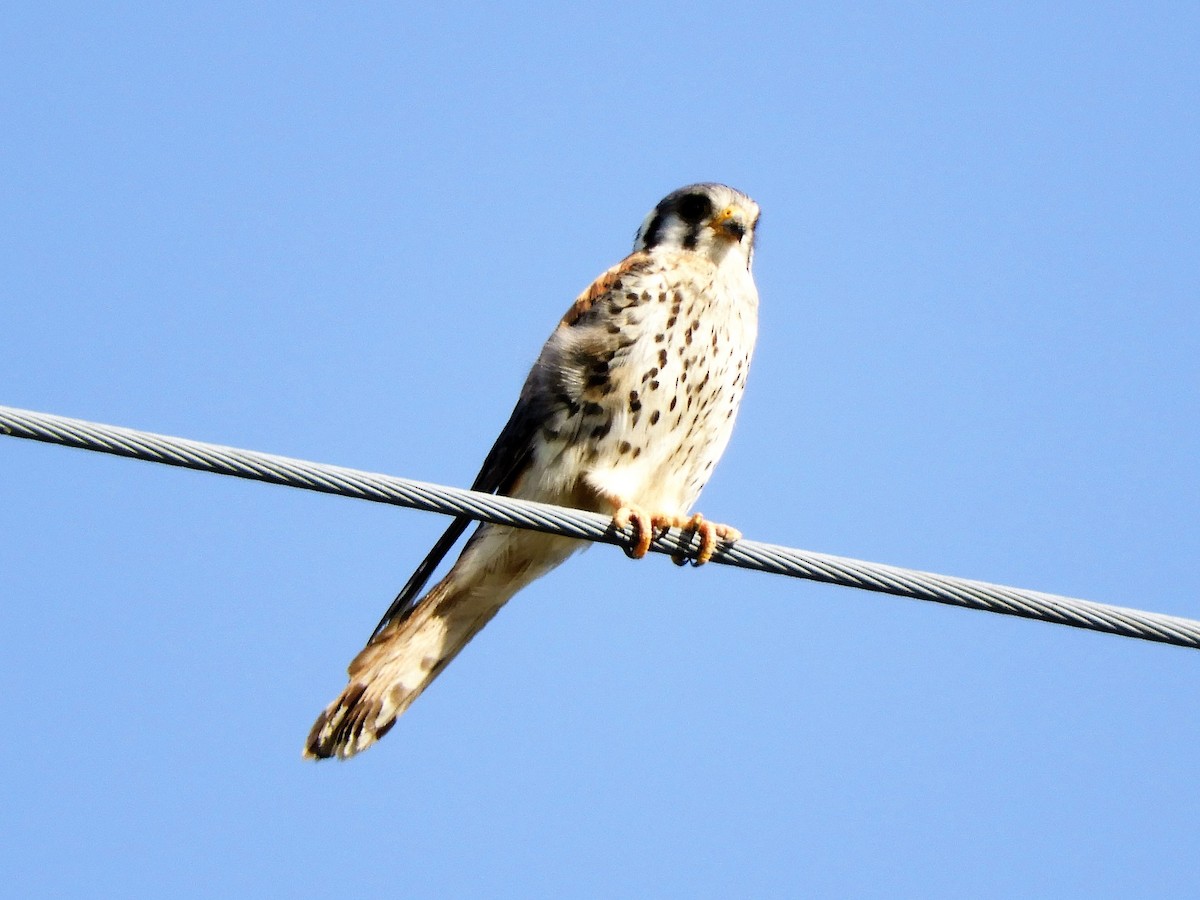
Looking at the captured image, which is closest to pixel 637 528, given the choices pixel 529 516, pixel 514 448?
pixel 514 448

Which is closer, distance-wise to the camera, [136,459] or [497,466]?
[136,459]

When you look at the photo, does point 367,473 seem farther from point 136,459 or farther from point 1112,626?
point 1112,626

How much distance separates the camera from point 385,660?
4.14 m

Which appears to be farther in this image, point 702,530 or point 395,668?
point 395,668

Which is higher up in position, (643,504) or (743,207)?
(743,207)

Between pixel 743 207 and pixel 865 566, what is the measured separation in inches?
81.6

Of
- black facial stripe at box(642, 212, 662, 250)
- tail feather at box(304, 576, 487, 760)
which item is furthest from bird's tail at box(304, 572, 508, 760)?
black facial stripe at box(642, 212, 662, 250)

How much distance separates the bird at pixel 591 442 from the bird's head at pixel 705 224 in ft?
0.27

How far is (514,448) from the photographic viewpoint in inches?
163

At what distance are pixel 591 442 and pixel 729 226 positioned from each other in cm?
85

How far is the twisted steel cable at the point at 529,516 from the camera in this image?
7.86 ft

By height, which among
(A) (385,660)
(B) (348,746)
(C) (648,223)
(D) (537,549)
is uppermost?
(C) (648,223)

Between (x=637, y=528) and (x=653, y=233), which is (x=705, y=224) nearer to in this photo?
(x=653, y=233)

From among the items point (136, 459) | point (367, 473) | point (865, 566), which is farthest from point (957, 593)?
point (136, 459)
